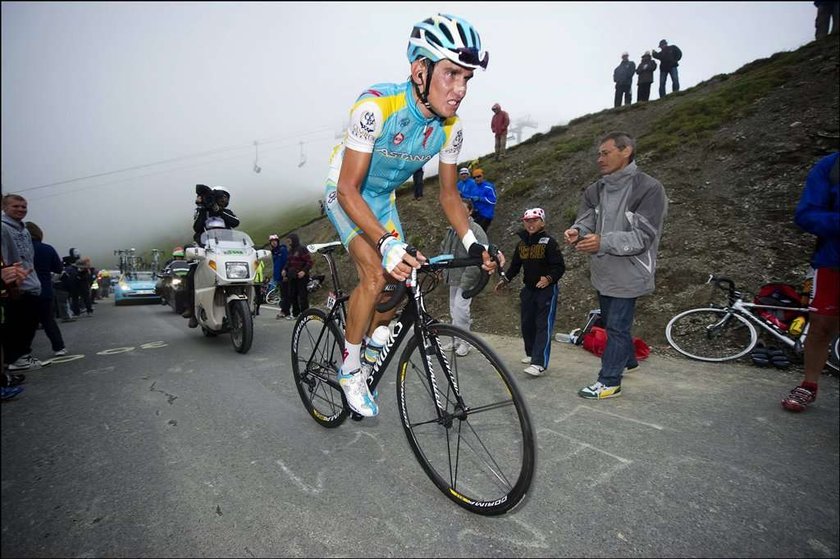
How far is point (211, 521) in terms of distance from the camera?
78.1 inches

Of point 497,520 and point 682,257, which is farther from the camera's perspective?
point 682,257

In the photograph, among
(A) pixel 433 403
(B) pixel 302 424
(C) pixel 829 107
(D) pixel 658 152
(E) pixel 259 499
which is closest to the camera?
(E) pixel 259 499

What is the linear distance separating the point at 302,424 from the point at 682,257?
27.6 feet

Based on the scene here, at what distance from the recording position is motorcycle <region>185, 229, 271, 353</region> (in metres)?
5.84

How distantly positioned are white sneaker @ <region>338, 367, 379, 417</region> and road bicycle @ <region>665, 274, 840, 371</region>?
4994 millimetres

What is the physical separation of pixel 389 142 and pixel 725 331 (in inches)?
231

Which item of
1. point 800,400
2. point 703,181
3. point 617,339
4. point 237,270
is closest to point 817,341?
point 800,400

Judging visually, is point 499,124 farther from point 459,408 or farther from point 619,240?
point 459,408

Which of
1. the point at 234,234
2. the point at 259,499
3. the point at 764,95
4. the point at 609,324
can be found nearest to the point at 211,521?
the point at 259,499

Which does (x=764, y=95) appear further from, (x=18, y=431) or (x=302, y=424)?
(x=18, y=431)

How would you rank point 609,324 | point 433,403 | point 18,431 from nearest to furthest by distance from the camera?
point 18,431, point 433,403, point 609,324

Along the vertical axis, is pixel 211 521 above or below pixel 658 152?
below

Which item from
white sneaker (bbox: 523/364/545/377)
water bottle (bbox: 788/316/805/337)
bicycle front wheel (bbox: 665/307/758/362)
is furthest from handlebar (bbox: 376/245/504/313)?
water bottle (bbox: 788/316/805/337)

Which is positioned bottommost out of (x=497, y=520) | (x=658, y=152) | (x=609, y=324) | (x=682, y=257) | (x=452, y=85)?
(x=497, y=520)
